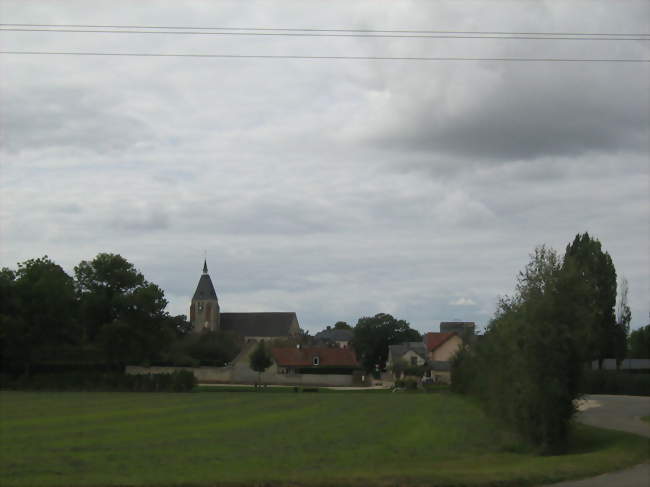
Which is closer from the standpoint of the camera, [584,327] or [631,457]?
[631,457]

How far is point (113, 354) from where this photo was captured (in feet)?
265

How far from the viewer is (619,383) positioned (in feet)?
218

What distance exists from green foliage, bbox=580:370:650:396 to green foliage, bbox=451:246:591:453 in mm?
43240

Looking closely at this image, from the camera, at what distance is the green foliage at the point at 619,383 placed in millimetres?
65188

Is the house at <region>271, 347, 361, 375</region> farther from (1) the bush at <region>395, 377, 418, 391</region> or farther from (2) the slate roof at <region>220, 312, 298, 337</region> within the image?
(2) the slate roof at <region>220, 312, 298, 337</region>

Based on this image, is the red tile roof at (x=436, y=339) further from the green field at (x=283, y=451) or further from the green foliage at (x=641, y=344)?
the green field at (x=283, y=451)

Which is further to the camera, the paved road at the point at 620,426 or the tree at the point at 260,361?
the tree at the point at 260,361

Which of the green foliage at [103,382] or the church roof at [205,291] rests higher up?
the church roof at [205,291]

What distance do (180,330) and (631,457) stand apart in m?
99.1

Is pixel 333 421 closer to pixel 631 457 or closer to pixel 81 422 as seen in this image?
pixel 81 422

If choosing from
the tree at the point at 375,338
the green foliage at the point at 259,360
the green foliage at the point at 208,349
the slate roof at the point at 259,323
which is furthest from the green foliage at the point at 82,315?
the slate roof at the point at 259,323

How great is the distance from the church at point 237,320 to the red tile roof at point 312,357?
226ft

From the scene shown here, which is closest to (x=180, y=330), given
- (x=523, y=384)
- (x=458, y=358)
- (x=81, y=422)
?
(x=458, y=358)

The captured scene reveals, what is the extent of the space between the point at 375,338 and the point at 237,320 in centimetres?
5518
